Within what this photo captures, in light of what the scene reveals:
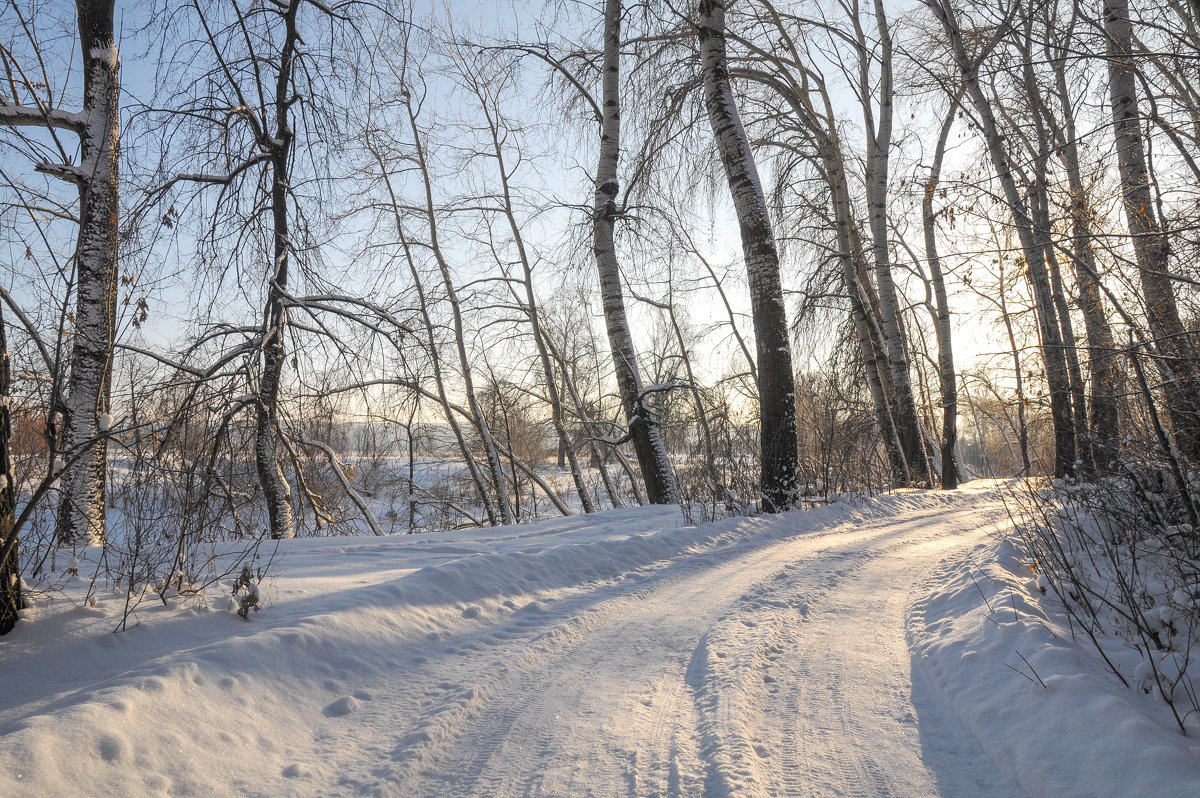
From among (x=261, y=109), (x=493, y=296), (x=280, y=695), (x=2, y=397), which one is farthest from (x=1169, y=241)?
(x=493, y=296)

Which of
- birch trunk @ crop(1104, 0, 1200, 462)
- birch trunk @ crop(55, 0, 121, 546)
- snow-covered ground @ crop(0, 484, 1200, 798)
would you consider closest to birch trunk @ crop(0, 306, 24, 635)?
snow-covered ground @ crop(0, 484, 1200, 798)

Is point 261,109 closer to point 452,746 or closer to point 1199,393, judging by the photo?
point 452,746

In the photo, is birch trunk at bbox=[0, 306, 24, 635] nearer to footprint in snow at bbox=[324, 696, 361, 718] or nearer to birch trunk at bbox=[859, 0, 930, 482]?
footprint in snow at bbox=[324, 696, 361, 718]

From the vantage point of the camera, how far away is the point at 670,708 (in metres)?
2.76

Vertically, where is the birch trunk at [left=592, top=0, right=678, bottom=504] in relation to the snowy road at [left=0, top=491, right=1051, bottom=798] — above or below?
above

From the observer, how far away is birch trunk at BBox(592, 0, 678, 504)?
9430mm

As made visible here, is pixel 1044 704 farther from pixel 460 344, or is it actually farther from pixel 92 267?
pixel 460 344

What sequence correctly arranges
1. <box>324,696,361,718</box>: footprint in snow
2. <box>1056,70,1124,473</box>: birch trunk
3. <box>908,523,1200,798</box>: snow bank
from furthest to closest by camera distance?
1. <box>1056,70,1124,473</box>: birch trunk
2. <box>324,696,361,718</box>: footprint in snow
3. <box>908,523,1200,798</box>: snow bank

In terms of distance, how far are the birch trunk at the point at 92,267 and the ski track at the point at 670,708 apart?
3.66m

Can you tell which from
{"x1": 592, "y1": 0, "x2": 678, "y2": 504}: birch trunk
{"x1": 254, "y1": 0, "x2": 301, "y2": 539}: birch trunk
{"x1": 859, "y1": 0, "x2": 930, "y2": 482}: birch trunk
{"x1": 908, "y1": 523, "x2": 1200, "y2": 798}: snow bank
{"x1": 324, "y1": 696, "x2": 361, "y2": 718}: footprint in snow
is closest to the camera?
{"x1": 908, "y1": 523, "x2": 1200, "y2": 798}: snow bank

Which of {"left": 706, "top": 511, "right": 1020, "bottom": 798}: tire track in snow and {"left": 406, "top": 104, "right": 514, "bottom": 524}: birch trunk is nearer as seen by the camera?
{"left": 706, "top": 511, "right": 1020, "bottom": 798}: tire track in snow

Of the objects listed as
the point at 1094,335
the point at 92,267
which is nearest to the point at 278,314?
the point at 92,267

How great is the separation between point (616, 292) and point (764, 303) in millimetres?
2384

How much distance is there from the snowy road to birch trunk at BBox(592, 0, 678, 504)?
466 centimetres
